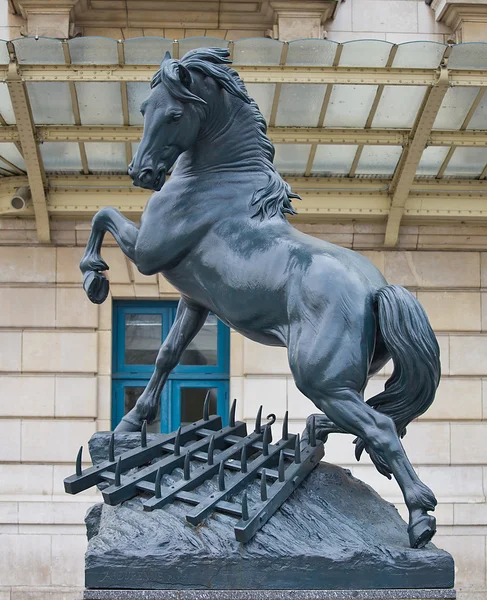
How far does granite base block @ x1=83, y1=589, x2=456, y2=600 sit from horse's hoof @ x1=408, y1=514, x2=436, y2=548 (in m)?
0.17

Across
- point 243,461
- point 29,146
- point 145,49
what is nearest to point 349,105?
point 145,49

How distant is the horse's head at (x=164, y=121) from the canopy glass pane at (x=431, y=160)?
19.7ft

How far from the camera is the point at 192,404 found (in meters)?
9.62

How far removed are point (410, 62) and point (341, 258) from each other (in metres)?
5.37

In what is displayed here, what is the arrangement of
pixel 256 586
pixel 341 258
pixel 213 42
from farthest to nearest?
pixel 213 42
pixel 341 258
pixel 256 586

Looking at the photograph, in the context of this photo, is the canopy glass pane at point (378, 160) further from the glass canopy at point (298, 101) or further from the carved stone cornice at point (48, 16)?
the carved stone cornice at point (48, 16)

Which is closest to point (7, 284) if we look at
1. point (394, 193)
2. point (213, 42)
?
point (213, 42)

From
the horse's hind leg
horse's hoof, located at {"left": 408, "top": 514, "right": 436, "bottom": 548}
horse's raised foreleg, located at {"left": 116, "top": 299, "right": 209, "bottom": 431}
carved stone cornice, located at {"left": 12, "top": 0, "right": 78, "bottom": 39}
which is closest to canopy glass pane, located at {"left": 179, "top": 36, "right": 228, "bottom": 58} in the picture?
carved stone cornice, located at {"left": 12, "top": 0, "right": 78, "bottom": 39}

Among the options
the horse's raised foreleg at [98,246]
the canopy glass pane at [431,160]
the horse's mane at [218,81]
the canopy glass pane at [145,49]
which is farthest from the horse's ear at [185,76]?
the canopy glass pane at [431,160]

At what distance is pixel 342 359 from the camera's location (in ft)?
10.2

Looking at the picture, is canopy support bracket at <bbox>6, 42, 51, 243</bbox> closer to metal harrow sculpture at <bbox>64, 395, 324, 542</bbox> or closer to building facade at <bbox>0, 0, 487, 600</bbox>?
building facade at <bbox>0, 0, 487, 600</bbox>

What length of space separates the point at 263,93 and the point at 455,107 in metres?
2.01

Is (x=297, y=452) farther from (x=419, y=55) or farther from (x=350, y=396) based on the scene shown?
(x=419, y=55)

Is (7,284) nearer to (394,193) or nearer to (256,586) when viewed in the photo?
(394,193)
